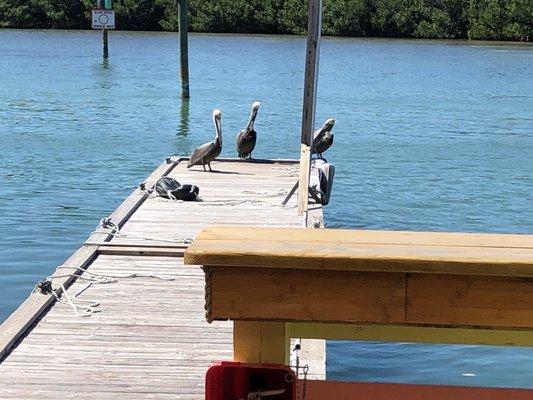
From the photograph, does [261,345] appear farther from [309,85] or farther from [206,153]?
[206,153]

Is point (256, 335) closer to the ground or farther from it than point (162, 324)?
farther from it

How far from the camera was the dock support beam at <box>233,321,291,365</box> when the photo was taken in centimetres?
249

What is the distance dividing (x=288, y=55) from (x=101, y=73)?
14.4 metres

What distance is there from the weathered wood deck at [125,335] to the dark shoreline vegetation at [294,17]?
196 feet

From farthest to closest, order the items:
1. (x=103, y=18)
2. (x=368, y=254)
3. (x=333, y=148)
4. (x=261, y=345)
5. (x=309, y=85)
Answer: (x=103, y=18) < (x=333, y=148) < (x=309, y=85) < (x=261, y=345) < (x=368, y=254)

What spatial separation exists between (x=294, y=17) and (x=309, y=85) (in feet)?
199

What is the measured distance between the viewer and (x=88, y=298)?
615 cm

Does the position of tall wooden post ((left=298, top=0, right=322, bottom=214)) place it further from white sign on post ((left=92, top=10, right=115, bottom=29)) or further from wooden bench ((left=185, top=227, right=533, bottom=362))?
white sign on post ((left=92, top=10, right=115, bottom=29))

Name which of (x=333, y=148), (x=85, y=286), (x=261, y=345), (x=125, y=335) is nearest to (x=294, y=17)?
(x=333, y=148)

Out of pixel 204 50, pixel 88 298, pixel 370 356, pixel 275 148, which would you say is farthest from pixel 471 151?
pixel 204 50

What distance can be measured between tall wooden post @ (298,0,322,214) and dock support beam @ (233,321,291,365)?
6550 mm

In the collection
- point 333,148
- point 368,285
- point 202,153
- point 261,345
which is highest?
point 368,285

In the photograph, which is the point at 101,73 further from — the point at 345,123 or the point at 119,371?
the point at 119,371

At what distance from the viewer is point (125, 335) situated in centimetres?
543
